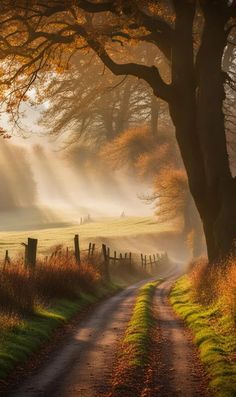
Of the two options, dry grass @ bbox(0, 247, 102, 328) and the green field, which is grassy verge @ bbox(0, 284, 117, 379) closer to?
dry grass @ bbox(0, 247, 102, 328)

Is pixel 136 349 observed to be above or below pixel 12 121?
below

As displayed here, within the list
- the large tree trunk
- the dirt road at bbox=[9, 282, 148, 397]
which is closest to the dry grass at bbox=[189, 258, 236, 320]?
the large tree trunk

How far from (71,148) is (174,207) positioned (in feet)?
59.3

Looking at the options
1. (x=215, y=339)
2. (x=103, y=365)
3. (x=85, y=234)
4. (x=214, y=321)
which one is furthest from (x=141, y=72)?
(x=85, y=234)

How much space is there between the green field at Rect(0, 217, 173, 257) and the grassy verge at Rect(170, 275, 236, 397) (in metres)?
29.3

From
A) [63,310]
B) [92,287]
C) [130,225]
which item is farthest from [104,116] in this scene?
[63,310]

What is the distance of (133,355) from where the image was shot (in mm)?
10969

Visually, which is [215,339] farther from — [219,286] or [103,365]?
[219,286]

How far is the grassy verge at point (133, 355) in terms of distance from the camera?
28.9ft

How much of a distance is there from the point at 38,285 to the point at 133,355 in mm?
7371

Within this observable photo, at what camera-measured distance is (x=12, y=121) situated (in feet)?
68.5

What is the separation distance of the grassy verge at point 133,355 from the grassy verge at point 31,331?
6.33ft

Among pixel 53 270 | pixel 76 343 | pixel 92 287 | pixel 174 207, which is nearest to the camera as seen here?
pixel 76 343

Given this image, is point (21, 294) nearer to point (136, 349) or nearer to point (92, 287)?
point (136, 349)
